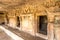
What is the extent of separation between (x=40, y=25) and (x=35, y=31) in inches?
8.8

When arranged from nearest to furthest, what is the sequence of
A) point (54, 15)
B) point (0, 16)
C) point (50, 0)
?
point (50, 0) < point (54, 15) < point (0, 16)

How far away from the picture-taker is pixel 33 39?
2.26m

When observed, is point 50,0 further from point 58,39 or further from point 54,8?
point 58,39

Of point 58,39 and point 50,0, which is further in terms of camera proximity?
point 58,39

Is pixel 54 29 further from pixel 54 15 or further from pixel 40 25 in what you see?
pixel 40 25

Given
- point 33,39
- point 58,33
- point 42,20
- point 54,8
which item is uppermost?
point 54,8

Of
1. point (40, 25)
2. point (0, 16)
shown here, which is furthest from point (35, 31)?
point (0, 16)

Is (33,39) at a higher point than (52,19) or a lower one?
lower

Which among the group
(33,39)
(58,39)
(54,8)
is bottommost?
(33,39)

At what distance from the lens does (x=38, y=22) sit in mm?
2545

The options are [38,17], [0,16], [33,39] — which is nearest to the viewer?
[33,39]

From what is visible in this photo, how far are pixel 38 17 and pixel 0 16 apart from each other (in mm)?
5628

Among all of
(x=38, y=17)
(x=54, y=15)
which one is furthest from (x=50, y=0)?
(x=38, y=17)

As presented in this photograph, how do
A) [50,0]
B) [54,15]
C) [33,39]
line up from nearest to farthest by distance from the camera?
[50,0]
[54,15]
[33,39]
